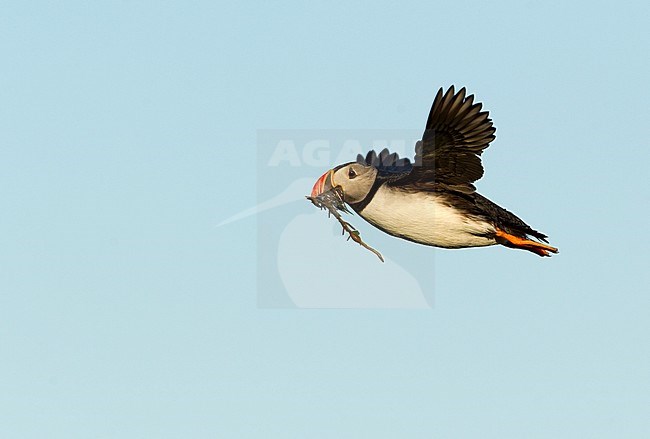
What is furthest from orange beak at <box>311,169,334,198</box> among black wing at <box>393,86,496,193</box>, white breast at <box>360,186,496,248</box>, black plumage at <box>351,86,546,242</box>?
black wing at <box>393,86,496,193</box>

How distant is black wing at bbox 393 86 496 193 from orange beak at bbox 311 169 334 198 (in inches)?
33.1

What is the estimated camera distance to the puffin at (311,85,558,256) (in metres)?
12.8

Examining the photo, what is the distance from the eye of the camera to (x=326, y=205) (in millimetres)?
13336

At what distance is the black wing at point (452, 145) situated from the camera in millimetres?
12336

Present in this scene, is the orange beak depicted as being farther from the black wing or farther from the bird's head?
the black wing

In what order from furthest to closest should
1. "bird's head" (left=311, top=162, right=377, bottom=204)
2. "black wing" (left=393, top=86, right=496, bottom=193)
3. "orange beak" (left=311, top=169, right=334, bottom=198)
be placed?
1. "orange beak" (left=311, top=169, right=334, bottom=198)
2. "bird's head" (left=311, top=162, right=377, bottom=204)
3. "black wing" (left=393, top=86, right=496, bottom=193)

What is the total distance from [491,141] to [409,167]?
2272mm

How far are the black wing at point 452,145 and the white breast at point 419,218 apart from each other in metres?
0.20

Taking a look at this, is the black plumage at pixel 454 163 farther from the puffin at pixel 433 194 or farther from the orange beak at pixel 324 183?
the orange beak at pixel 324 183

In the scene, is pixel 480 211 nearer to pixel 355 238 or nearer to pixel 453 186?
pixel 453 186

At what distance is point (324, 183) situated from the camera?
13.3m

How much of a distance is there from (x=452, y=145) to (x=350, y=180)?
53.6 inches

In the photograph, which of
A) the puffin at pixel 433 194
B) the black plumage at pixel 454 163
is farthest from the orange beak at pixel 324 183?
the black plumage at pixel 454 163

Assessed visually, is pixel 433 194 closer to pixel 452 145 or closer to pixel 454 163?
pixel 454 163
